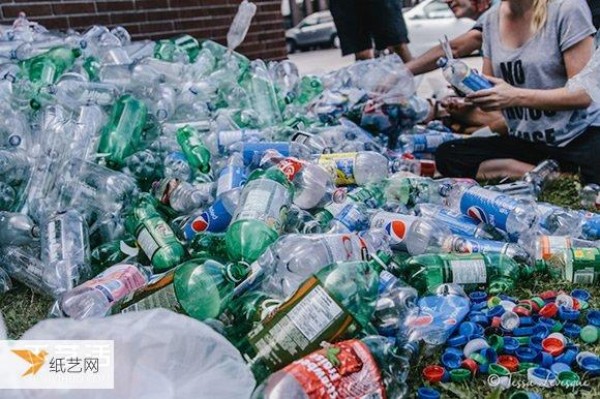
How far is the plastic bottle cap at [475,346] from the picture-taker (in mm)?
1919

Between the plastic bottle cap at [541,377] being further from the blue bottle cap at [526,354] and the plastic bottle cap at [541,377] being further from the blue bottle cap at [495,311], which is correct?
the blue bottle cap at [495,311]

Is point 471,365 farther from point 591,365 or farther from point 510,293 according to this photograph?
point 510,293

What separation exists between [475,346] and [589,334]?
1.19ft

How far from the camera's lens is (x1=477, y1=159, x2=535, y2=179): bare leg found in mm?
3625

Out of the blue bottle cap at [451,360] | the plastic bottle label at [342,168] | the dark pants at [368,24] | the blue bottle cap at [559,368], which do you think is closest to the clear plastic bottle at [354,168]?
the plastic bottle label at [342,168]

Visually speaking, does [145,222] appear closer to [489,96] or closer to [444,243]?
[444,243]

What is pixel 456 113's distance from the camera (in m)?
4.62

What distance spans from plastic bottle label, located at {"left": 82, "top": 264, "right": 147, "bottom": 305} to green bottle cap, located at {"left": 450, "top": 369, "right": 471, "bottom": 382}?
1061 millimetres

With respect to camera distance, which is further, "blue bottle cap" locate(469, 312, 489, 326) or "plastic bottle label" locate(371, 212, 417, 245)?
"plastic bottle label" locate(371, 212, 417, 245)

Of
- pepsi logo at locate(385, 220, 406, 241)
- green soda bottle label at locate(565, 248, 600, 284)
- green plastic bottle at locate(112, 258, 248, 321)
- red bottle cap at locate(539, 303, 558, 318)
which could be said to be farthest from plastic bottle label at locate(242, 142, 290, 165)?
red bottle cap at locate(539, 303, 558, 318)

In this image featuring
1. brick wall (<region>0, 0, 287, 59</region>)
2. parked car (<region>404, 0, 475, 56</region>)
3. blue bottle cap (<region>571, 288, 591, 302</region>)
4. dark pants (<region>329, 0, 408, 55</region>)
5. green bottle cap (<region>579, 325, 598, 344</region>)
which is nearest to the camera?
green bottle cap (<region>579, 325, 598, 344</region>)

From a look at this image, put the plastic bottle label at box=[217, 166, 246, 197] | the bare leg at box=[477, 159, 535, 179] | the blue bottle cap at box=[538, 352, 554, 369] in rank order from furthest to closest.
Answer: the bare leg at box=[477, 159, 535, 179] < the plastic bottle label at box=[217, 166, 246, 197] < the blue bottle cap at box=[538, 352, 554, 369]

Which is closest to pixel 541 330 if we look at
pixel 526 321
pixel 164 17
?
pixel 526 321

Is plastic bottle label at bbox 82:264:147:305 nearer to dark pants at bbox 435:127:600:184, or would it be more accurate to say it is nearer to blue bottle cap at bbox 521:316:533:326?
blue bottle cap at bbox 521:316:533:326
